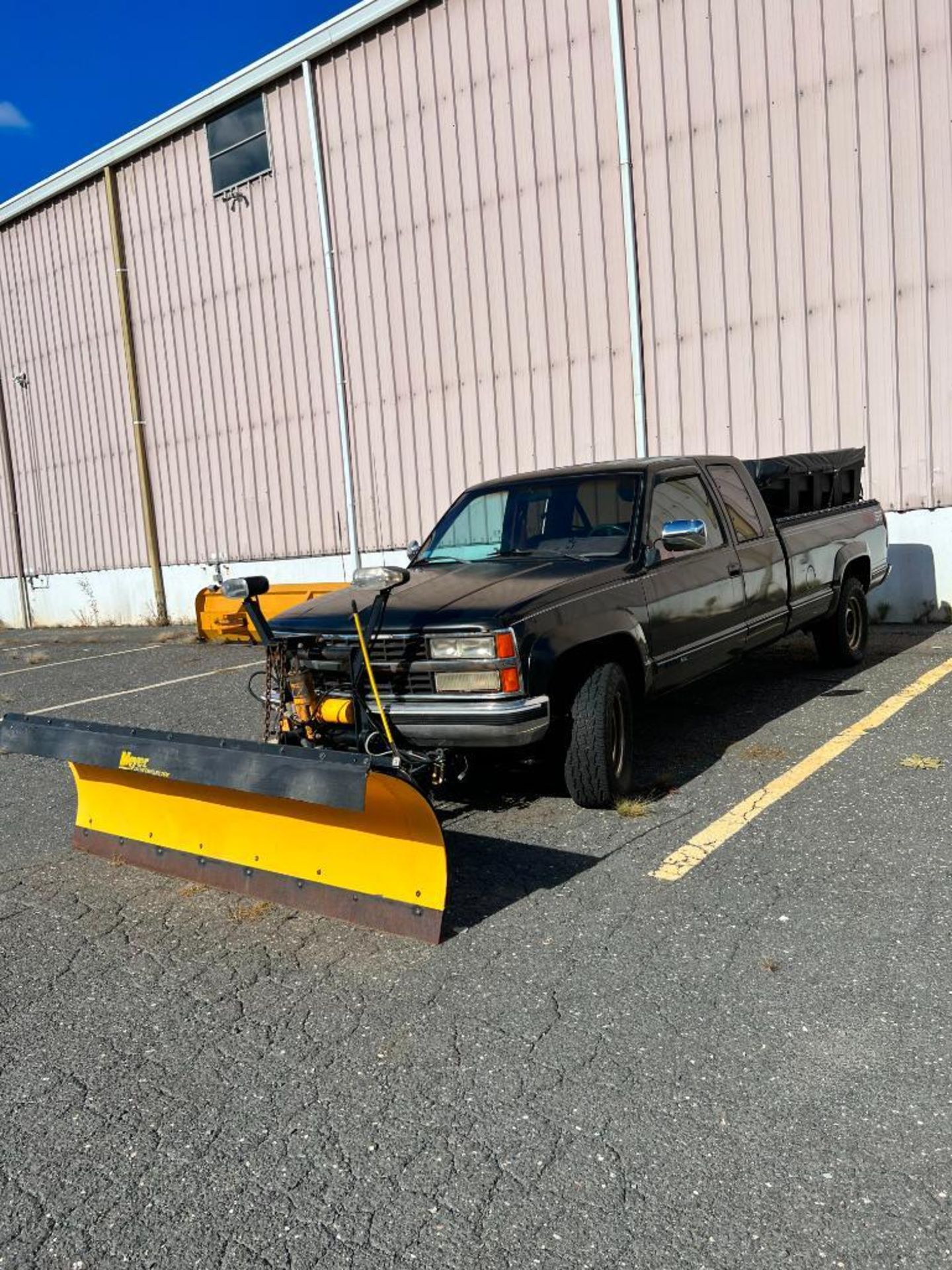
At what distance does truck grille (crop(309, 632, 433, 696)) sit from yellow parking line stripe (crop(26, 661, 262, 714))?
18.1 feet

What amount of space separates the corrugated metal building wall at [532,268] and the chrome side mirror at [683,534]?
5913 millimetres

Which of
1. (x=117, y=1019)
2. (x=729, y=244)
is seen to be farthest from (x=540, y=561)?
(x=729, y=244)

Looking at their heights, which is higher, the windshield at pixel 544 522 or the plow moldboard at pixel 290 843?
the windshield at pixel 544 522

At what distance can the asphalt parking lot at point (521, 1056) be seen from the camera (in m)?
2.47

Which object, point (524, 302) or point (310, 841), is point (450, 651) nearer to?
point (310, 841)

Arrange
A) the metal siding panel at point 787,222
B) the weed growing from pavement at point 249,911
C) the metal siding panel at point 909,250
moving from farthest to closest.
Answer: the metal siding panel at point 787,222 → the metal siding panel at point 909,250 → the weed growing from pavement at point 249,911

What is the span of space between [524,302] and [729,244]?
Answer: 2.69 meters

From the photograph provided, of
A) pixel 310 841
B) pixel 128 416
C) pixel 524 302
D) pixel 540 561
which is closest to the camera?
pixel 310 841

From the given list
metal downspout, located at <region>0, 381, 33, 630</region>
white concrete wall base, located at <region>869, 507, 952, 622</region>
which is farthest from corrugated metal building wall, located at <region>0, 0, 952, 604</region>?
metal downspout, located at <region>0, 381, 33, 630</region>

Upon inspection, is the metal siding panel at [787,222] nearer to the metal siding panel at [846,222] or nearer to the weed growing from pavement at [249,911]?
the metal siding panel at [846,222]

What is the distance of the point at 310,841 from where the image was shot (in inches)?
167

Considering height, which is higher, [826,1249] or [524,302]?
[524,302]

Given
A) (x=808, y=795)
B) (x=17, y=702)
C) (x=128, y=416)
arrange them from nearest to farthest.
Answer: (x=808, y=795)
(x=17, y=702)
(x=128, y=416)

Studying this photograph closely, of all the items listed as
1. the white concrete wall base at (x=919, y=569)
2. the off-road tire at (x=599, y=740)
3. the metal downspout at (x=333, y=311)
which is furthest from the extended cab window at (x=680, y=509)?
the metal downspout at (x=333, y=311)
